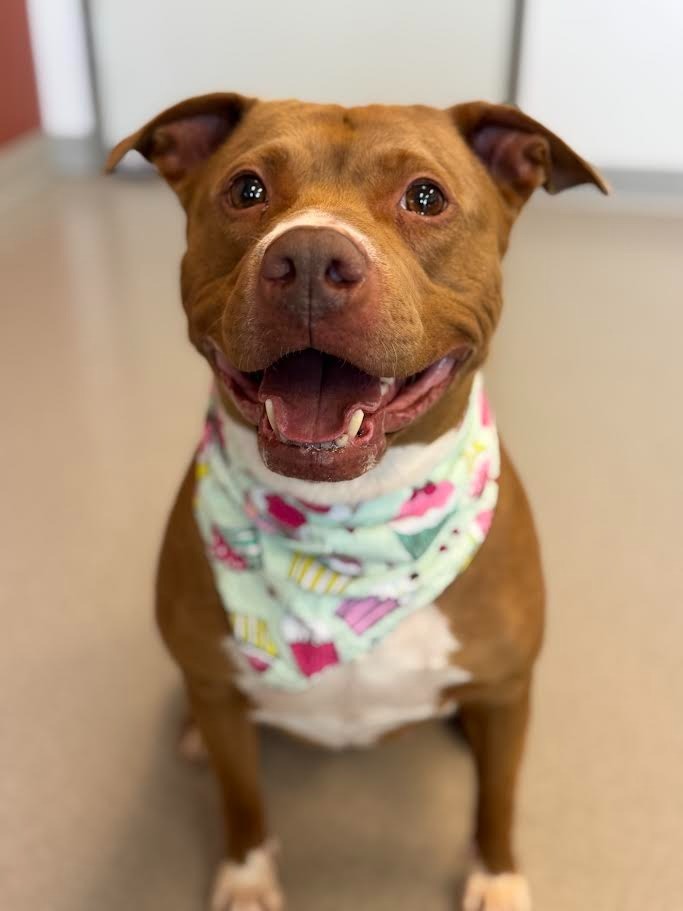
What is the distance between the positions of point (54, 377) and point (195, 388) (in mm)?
433

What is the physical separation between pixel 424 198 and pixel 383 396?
248 mm

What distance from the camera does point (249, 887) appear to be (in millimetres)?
1404

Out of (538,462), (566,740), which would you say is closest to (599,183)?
(566,740)

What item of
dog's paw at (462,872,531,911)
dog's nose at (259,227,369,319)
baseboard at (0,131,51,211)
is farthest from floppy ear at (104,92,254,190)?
baseboard at (0,131,51,211)

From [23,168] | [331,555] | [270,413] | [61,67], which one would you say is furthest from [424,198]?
[61,67]

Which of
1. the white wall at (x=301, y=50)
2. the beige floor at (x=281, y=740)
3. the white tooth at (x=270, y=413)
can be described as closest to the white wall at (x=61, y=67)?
the white wall at (x=301, y=50)

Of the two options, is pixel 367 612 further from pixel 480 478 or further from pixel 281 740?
pixel 281 740

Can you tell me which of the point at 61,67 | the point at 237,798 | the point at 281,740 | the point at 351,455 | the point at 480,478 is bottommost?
the point at 281,740

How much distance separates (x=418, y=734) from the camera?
1671mm

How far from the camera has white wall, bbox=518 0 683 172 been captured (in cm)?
436

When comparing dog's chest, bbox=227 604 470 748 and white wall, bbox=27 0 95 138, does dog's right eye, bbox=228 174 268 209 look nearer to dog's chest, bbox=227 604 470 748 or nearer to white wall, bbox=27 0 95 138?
dog's chest, bbox=227 604 470 748

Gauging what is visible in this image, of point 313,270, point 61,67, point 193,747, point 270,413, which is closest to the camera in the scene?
point 313,270

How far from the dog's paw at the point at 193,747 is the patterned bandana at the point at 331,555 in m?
0.46

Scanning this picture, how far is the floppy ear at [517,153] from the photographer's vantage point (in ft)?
3.96
